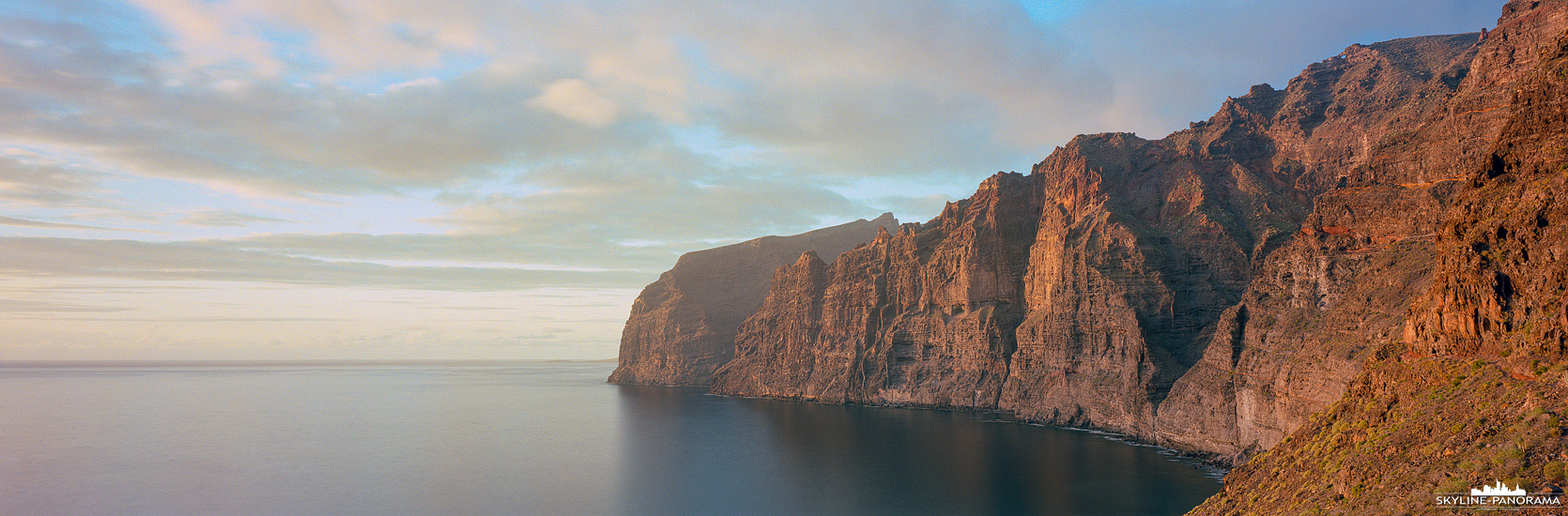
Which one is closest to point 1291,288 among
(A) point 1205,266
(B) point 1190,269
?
(A) point 1205,266

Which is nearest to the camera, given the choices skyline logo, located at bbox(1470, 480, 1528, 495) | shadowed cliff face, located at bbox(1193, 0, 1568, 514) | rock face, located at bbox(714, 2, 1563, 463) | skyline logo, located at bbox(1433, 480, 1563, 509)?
skyline logo, located at bbox(1433, 480, 1563, 509)

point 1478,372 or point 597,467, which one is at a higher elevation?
point 1478,372

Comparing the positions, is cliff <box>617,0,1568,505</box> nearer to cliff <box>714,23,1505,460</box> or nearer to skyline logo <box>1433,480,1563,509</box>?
cliff <box>714,23,1505,460</box>

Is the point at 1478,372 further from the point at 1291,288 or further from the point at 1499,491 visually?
the point at 1291,288

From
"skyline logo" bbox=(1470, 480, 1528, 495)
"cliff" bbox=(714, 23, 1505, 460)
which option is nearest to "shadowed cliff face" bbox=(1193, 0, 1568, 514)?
"skyline logo" bbox=(1470, 480, 1528, 495)

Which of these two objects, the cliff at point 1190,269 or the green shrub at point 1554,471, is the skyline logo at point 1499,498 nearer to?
the green shrub at point 1554,471
